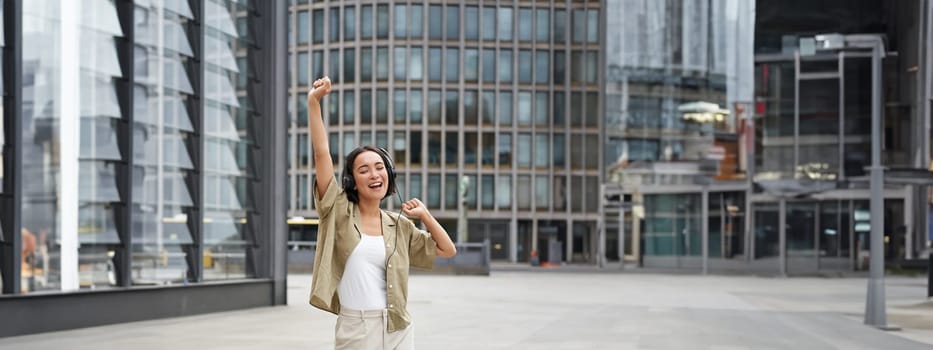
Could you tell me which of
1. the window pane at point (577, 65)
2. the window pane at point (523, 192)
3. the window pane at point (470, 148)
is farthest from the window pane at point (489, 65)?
the window pane at point (523, 192)

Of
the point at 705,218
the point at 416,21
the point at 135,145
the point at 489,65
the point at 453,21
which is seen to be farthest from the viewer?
the point at 489,65

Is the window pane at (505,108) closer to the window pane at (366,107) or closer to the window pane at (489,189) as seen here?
the window pane at (489,189)

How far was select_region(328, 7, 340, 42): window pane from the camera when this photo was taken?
254 feet

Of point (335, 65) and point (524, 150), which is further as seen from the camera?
point (335, 65)

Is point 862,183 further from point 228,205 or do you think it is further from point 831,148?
point 228,205

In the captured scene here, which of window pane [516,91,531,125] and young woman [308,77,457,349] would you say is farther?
window pane [516,91,531,125]

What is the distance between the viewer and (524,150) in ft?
252

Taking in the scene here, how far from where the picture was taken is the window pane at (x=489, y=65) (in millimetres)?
76750

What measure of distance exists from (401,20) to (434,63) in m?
3.63

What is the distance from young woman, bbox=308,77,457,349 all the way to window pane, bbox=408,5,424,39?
71567 mm

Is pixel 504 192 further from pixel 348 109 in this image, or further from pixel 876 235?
pixel 876 235

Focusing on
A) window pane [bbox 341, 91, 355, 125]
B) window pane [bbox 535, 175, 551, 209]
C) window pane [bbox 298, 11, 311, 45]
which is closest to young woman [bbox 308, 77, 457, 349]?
window pane [bbox 535, 175, 551, 209]

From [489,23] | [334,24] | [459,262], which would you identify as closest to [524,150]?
[489,23]

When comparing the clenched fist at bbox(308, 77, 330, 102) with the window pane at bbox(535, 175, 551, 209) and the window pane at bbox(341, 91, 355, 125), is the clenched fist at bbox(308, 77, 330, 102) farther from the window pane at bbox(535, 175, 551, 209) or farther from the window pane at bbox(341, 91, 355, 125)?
the window pane at bbox(341, 91, 355, 125)
